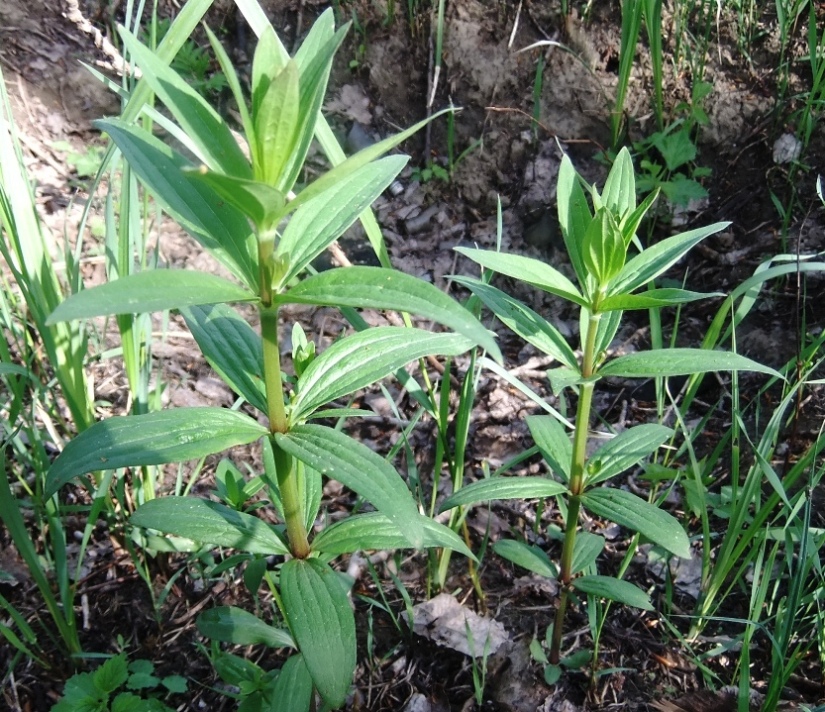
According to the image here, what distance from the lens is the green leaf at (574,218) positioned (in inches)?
49.3

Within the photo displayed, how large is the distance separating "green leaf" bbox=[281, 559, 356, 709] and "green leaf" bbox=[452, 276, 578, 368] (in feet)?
1.88

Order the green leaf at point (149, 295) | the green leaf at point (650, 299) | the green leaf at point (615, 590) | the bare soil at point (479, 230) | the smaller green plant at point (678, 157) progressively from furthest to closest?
the smaller green plant at point (678, 157) < the bare soil at point (479, 230) < the green leaf at point (615, 590) < the green leaf at point (650, 299) < the green leaf at point (149, 295)

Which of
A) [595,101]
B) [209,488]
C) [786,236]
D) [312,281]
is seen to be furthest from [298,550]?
[595,101]

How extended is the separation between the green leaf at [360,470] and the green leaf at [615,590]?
642 millimetres

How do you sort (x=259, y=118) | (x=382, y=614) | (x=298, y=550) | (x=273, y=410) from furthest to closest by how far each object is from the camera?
1. (x=382, y=614)
2. (x=298, y=550)
3. (x=273, y=410)
4. (x=259, y=118)

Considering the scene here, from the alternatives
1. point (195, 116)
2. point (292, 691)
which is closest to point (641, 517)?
point (292, 691)

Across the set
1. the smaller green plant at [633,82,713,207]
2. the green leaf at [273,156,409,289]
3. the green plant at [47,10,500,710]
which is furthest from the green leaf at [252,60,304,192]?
the smaller green plant at [633,82,713,207]

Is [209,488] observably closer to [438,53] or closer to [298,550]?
[298,550]

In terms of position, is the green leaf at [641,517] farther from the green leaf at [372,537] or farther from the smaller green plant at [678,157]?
the smaller green plant at [678,157]

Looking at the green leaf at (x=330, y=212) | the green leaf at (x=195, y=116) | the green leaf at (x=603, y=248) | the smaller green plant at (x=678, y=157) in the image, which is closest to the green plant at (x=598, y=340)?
the green leaf at (x=603, y=248)

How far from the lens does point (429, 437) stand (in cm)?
218

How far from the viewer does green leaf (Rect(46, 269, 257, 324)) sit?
2.38 feet

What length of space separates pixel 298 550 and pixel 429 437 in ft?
3.48

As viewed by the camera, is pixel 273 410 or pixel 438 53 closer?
pixel 273 410
